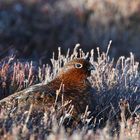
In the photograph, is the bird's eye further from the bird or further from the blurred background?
the blurred background

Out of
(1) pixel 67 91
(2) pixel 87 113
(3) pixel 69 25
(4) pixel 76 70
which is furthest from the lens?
(3) pixel 69 25

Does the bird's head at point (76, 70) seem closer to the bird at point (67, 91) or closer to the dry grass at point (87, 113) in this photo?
the bird at point (67, 91)

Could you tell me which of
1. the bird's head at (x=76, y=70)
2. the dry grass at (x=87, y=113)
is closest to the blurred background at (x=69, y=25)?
the dry grass at (x=87, y=113)

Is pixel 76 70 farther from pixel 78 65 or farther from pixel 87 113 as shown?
pixel 87 113

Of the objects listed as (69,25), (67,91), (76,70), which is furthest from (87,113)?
(69,25)

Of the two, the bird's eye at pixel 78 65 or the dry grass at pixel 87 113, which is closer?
the dry grass at pixel 87 113
